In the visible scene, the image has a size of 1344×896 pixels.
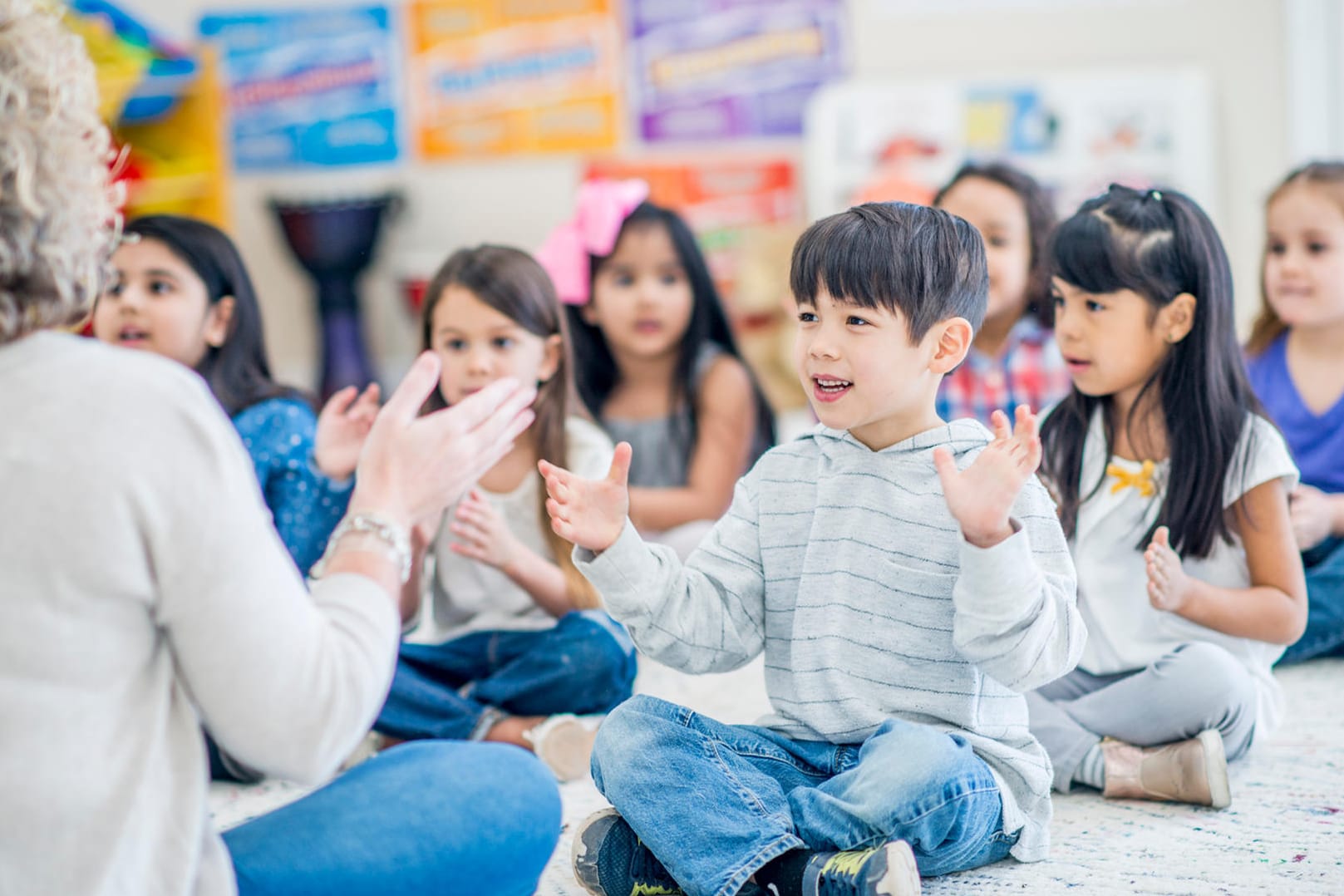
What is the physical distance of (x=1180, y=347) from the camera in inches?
57.1

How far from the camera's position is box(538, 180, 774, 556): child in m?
2.02

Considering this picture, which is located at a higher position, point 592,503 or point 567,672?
point 592,503

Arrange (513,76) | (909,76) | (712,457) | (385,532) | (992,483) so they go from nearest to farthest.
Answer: (385,532) → (992,483) → (712,457) → (909,76) → (513,76)

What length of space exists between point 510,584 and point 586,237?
27.8 inches

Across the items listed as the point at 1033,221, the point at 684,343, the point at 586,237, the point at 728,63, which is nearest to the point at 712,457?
the point at 684,343

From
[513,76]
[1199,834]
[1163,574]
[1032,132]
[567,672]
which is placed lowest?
[1199,834]

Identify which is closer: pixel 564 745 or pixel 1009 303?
pixel 564 745

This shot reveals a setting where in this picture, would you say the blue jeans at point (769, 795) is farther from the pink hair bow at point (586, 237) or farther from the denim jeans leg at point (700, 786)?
the pink hair bow at point (586, 237)

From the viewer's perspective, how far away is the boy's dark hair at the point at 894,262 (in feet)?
3.63

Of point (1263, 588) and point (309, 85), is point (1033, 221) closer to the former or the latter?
point (1263, 588)

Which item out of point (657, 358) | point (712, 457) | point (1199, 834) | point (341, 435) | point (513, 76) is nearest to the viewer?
point (1199, 834)

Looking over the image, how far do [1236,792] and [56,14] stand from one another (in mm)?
1208

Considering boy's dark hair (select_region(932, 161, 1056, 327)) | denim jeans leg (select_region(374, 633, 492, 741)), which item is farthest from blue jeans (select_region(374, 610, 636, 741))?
boy's dark hair (select_region(932, 161, 1056, 327))

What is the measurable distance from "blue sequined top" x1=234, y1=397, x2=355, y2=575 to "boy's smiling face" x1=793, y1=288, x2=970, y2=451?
711 mm
